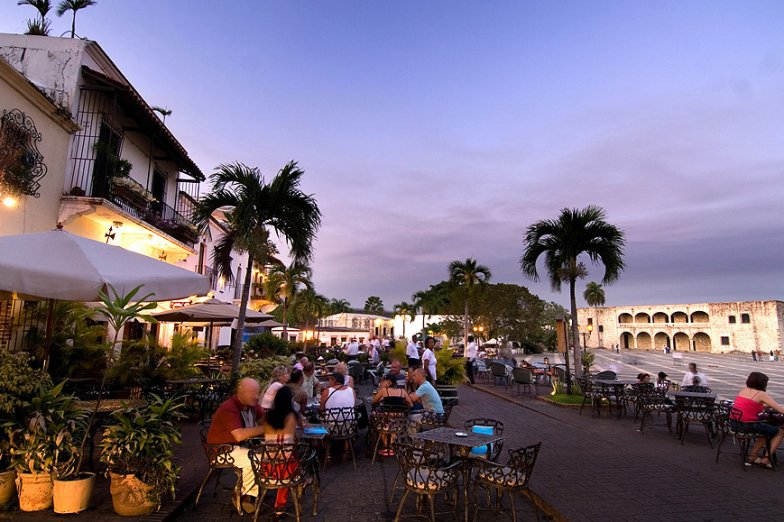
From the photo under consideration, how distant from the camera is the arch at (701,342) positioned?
66.2 meters

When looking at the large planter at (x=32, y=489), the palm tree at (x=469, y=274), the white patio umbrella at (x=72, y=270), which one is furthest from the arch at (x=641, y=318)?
the large planter at (x=32, y=489)

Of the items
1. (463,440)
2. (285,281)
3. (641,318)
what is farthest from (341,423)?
(641,318)

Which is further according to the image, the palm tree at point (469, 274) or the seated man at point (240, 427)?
the palm tree at point (469, 274)

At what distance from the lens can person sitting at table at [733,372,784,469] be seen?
6582 mm

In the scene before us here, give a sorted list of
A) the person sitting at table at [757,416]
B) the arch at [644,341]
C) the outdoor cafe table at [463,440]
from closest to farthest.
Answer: the outdoor cafe table at [463,440] → the person sitting at table at [757,416] → the arch at [644,341]

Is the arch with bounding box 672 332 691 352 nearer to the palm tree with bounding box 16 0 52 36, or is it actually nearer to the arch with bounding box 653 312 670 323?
the arch with bounding box 653 312 670 323

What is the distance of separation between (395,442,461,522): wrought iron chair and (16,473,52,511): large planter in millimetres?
3359

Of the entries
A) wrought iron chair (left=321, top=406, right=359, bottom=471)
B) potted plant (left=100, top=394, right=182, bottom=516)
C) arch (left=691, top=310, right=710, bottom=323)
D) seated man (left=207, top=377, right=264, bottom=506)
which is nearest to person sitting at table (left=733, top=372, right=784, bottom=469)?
wrought iron chair (left=321, top=406, right=359, bottom=471)

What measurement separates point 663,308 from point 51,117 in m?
79.5

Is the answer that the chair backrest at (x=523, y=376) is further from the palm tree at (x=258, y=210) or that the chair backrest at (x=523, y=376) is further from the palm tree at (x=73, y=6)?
the palm tree at (x=73, y=6)

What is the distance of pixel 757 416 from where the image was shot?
6781 millimetres

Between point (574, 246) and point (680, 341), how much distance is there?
232 ft

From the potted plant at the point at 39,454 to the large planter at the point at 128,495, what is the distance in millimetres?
506

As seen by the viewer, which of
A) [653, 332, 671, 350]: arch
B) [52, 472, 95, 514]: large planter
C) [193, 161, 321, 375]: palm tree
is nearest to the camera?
[52, 472, 95, 514]: large planter
